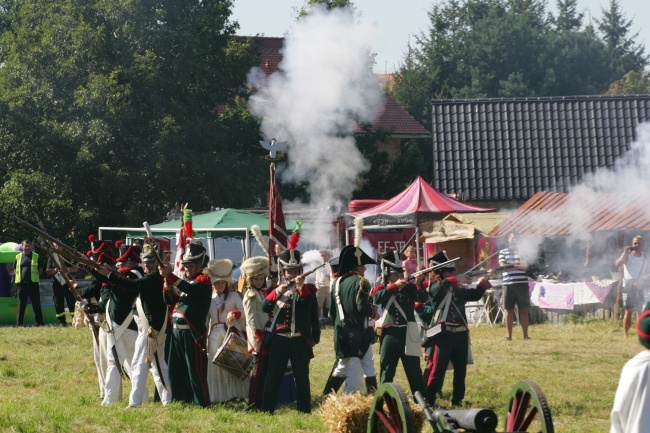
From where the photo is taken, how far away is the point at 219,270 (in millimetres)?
11641

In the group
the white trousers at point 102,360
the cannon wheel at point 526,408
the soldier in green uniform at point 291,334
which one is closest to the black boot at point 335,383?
the soldier in green uniform at point 291,334

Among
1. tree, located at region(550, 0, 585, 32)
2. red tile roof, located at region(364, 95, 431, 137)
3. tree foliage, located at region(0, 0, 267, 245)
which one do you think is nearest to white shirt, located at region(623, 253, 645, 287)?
tree foliage, located at region(0, 0, 267, 245)

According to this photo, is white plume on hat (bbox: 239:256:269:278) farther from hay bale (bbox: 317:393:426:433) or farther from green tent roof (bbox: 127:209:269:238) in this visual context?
green tent roof (bbox: 127:209:269:238)

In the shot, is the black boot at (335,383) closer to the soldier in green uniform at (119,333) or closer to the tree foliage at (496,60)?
the soldier in green uniform at (119,333)

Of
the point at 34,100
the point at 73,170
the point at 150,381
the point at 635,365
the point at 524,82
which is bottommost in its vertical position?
the point at 150,381

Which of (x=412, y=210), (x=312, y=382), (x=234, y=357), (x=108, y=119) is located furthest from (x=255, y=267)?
(x=108, y=119)

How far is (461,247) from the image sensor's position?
2256cm

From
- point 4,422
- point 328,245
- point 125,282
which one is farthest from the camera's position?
point 328,245

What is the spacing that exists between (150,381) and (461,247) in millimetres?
10301

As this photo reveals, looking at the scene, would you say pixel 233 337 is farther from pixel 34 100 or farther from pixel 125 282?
pixel 34 100

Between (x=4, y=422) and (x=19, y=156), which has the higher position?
(x=19, y=156)

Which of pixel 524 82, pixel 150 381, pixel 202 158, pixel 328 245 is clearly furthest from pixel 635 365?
pixel 524 82

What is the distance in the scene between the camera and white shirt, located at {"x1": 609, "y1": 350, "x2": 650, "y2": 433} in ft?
19.8

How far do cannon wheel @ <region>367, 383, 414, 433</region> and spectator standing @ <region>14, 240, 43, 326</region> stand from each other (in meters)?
14.8
